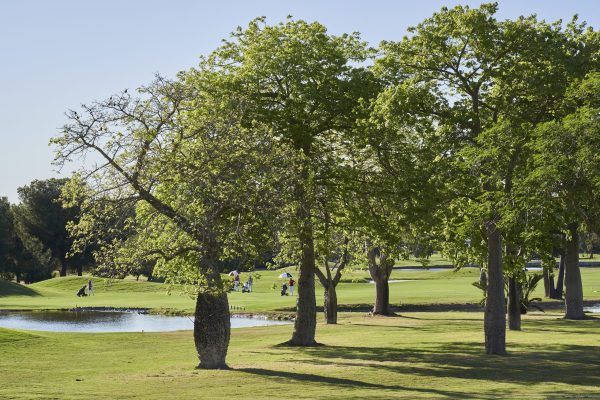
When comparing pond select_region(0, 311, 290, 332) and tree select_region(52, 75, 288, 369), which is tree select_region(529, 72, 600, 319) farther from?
pond select_region(0, 311, 290, 332)

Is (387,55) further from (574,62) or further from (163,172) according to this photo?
(163,172)

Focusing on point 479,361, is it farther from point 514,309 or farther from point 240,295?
point 240,295

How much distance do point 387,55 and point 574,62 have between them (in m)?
6.48

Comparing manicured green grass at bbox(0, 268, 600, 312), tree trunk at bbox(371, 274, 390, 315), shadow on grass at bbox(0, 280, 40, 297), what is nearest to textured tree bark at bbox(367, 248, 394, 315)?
tree trunk at bbox(371, 274, 390, 315)

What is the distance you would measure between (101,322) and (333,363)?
2895 cm

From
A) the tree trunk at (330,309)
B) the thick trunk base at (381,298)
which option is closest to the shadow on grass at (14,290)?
the thick trunk base at (381,298)

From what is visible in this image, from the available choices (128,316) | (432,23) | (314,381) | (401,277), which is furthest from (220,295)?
(401,277)

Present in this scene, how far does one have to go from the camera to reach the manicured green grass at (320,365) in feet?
80.5

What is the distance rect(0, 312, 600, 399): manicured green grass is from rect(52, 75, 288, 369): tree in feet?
10.6

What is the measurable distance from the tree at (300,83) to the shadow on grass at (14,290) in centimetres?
5807

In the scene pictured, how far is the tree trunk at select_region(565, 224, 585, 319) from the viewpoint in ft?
163

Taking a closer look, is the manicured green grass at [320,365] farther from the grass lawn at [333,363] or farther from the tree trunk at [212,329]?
the tree trunk at [212,329]

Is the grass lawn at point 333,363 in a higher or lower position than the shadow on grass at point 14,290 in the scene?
lower

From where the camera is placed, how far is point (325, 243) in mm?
37094
